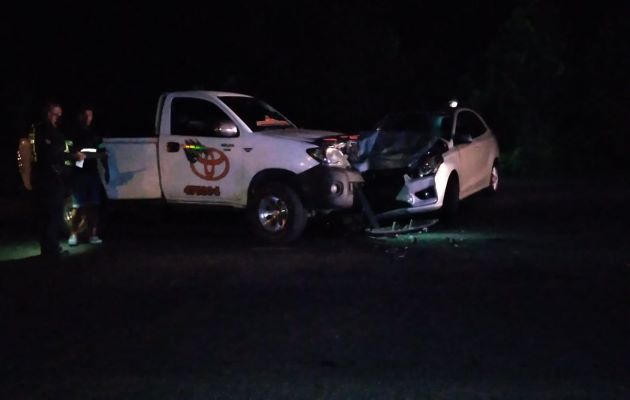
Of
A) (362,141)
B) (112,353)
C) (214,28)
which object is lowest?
(112,353)

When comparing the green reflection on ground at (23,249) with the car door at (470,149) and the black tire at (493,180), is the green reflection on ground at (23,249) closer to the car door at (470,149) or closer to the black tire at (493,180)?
the car door at (470,149)

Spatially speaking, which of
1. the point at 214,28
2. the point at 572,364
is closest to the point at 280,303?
the point at 572,364

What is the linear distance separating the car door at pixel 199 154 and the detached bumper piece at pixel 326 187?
100 cm

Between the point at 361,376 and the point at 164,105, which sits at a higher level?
the point at 164,105

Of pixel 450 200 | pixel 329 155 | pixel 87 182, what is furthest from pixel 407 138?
pixel 87 182

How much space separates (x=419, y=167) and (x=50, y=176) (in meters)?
5.18

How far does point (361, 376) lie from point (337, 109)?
1927 cm

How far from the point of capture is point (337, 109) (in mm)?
25734

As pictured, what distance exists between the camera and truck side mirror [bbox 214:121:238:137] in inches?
512

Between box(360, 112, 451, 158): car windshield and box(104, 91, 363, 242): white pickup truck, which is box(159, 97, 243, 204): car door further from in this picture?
box(360, 112, 451, 158): car windshield

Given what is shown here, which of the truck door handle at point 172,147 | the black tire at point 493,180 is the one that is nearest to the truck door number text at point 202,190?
the truck door handle at point 172,147

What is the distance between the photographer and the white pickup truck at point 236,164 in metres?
12.7

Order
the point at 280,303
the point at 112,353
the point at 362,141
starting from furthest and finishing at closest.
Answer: the point at 362,141 < the point at 280,303 < the point at 112,353

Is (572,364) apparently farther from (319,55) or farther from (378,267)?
(319,55)
